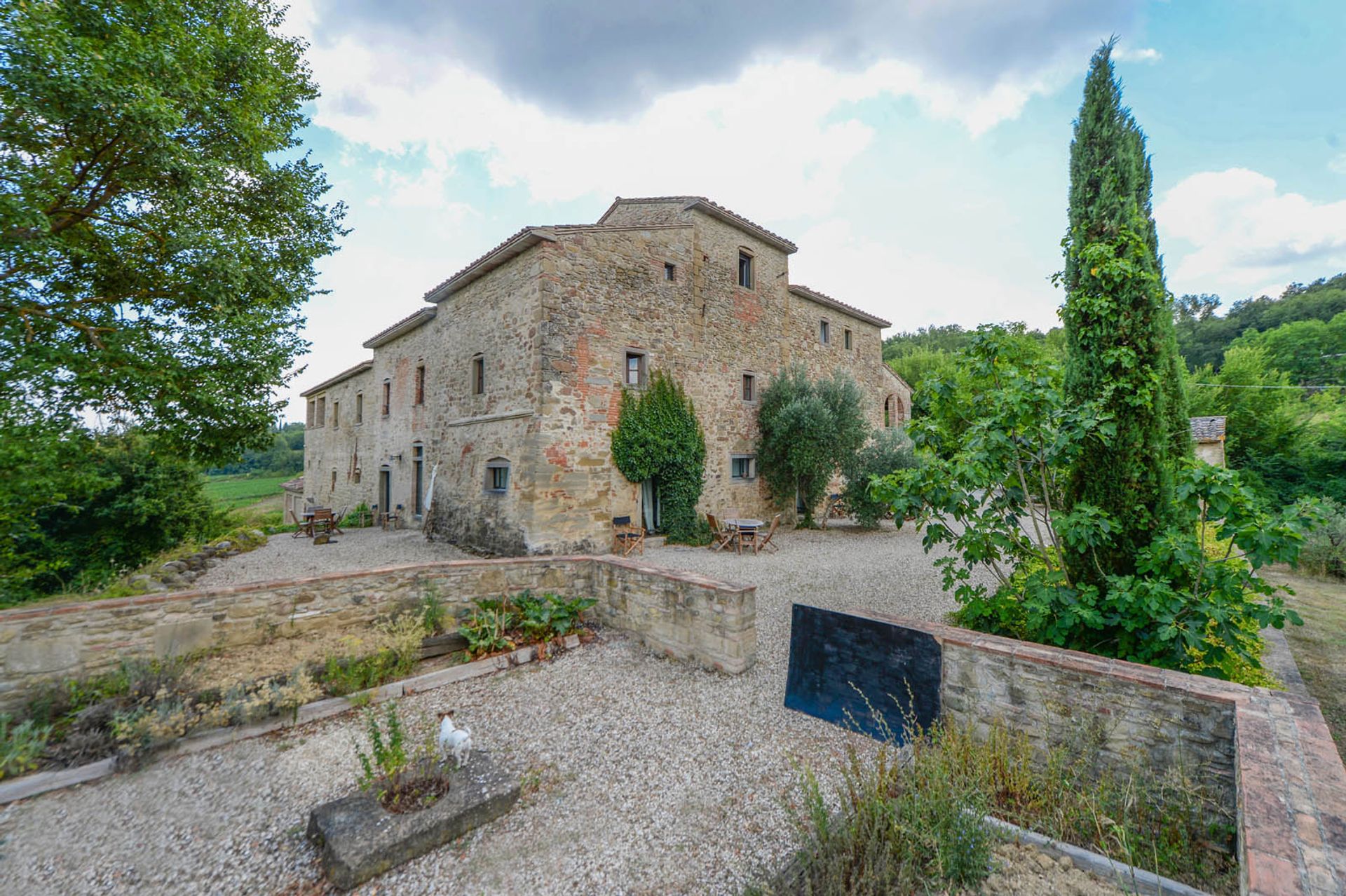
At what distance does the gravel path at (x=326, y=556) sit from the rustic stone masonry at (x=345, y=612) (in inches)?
104

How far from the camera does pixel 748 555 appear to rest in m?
10.5

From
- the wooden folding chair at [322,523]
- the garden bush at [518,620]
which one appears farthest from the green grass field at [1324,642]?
the wooden folding chair at [322,523]

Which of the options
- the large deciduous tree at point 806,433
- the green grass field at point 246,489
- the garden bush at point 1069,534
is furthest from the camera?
the green grass field at point 246,489

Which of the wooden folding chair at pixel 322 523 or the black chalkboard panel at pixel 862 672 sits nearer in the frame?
the black chalkboard panel at pixel 862 672

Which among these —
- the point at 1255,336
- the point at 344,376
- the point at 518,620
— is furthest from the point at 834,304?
the point at 1255,336

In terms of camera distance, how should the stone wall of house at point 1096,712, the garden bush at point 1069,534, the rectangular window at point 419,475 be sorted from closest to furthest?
the stone wall of house at point 1096,712 → the garden bush at point 1069,534 → the rectangular window at point 419,475

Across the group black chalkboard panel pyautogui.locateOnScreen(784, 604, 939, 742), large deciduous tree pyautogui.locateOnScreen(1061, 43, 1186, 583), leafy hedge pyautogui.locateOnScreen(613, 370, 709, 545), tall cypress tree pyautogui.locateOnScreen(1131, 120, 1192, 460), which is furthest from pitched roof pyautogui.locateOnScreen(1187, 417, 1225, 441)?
black chalkboard panel pyautogui.locateOnScreen(784, 604, 939, 742)

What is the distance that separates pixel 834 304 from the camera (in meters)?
17.0

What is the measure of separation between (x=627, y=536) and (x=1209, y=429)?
15.7 meters

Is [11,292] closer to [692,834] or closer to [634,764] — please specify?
[634,764]

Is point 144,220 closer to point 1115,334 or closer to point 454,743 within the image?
point 454,743

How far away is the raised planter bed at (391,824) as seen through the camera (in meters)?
2.65

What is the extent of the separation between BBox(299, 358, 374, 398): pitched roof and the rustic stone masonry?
15.6 metres

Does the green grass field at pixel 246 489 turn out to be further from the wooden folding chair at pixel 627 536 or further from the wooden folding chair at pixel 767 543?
the wooden folding chair at pixel 767 543
